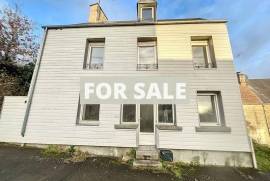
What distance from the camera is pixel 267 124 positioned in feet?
47.1

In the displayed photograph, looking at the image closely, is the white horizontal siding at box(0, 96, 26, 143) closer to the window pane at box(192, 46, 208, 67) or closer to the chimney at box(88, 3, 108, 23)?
the chimney at box(88, 3, 108, 23)

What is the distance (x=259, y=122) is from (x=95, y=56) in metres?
15.2

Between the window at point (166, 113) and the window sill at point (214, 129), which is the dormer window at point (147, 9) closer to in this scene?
the window at point (166, 113)

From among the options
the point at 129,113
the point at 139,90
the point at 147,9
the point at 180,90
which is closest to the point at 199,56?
the point at 180,90

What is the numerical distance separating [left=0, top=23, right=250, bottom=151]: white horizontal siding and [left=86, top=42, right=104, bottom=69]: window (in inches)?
17.5

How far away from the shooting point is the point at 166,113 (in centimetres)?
760

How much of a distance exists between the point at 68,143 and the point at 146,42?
251 inches

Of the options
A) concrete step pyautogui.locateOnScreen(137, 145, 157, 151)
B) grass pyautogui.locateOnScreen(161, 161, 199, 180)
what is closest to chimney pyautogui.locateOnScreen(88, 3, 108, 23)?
concrete step pyautogui.locateOnScreen(137, 145, 157, 151)

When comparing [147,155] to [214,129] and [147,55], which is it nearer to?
[214,129]

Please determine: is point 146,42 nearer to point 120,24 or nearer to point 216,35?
point 120,24

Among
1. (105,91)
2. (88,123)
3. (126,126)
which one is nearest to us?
(126,126)

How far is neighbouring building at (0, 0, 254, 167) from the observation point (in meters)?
6.95

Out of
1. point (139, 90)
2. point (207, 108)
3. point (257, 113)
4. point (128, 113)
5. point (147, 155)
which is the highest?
point (139, 90)

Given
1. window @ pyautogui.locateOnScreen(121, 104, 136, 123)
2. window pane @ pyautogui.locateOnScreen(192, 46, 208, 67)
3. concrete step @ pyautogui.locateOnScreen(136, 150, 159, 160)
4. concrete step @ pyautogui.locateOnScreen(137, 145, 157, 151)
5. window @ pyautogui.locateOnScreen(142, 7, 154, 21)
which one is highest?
window @ pyautogui.locateOnScreen(142, 7, 154, 21)
